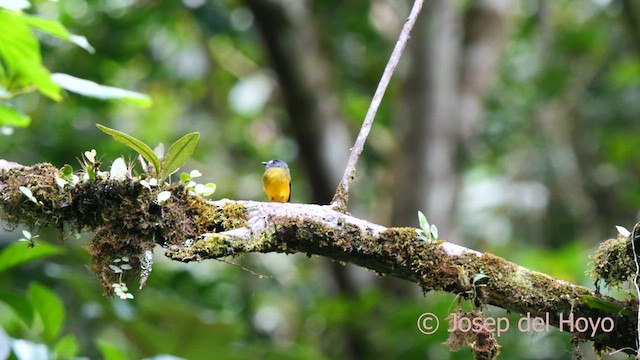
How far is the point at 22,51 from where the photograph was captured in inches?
82.1

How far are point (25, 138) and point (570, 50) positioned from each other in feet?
16.4

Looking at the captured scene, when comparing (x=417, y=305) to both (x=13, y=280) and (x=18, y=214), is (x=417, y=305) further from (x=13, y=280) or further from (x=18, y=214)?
(x=18, y=214)

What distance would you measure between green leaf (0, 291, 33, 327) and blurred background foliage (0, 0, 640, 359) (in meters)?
0.01

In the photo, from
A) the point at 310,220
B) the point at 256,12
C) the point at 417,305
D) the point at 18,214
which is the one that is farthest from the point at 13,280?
the point at 310,220

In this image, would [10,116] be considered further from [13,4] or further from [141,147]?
[141,147]

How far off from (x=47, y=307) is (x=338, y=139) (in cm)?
257

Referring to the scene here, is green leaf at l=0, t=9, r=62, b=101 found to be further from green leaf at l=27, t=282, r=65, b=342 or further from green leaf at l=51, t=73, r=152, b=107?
green leaf at l=27, t=282, r=65, b=342

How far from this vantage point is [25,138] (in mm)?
5074

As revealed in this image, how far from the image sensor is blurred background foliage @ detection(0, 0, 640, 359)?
4211 millimetres

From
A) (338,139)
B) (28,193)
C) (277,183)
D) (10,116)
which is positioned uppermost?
(338,139)

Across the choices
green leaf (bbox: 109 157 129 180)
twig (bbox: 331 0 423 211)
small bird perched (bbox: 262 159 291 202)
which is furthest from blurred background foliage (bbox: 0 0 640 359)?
twig (bbox: 331 0 423 211)

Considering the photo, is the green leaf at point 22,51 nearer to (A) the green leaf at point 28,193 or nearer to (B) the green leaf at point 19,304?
(A) the green leaf at point 28,193

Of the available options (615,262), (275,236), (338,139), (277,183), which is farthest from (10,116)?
(338,139)

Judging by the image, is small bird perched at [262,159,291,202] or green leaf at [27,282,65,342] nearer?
green leaf at [27,282,65,342]
